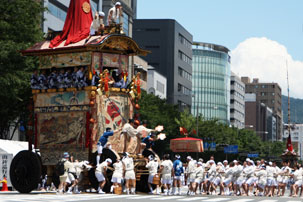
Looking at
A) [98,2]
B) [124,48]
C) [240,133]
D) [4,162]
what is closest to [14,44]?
[4,162]

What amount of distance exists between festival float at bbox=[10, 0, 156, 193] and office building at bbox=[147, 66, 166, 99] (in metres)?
71.0

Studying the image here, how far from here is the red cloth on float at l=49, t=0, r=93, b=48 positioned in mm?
31156

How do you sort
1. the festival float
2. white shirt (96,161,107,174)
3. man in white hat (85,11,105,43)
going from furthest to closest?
man in white hat (85,11,105,43)
the festival float
white shirt (96,161,107,174)

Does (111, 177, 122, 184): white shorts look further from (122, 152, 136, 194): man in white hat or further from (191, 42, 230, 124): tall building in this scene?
(191, 42, 230, 124): tall building

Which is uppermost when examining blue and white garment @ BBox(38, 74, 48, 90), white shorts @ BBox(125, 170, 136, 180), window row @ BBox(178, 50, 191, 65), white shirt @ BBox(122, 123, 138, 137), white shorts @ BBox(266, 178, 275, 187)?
window row @ BBox(178, 50, 191, 65)

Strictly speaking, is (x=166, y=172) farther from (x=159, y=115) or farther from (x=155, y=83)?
(x=155, y=83)

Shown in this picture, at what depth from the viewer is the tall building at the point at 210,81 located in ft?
526

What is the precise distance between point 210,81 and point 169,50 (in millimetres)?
40880

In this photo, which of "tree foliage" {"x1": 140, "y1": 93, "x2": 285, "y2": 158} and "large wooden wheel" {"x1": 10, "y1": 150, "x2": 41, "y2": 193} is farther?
"tree foliage" {"x1": 140, "y1": 93, "x2": 285, "y2": 158}

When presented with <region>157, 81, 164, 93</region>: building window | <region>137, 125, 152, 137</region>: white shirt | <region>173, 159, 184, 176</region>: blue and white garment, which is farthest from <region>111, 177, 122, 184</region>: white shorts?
<region>157, 81, 164, 93</region>: building window

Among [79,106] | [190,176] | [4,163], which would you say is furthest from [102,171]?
[4,163]

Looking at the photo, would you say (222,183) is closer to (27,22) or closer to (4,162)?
(4,162)

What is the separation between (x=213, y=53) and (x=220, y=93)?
10201mm

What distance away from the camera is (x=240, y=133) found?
117562 mm
